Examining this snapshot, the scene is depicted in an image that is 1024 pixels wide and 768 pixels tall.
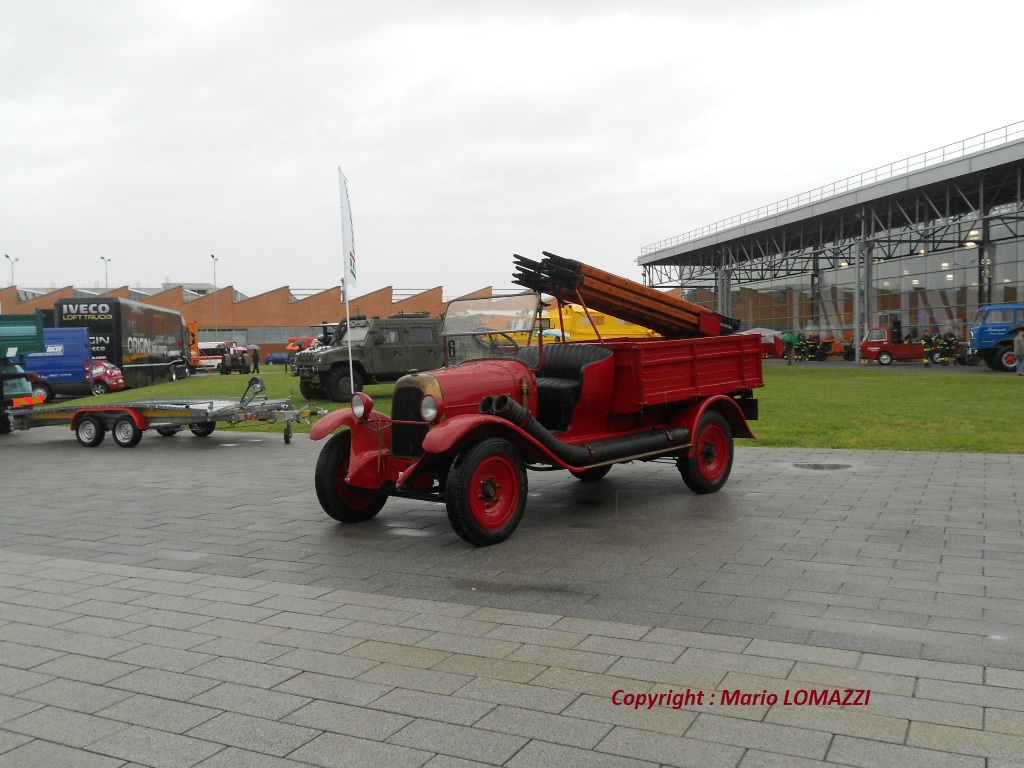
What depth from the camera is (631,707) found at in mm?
3422

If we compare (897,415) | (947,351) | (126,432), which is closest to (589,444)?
(126,432)

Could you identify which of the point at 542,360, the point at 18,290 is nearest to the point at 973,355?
the point at 542,360

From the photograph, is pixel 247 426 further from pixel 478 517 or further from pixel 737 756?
pixel 737 756

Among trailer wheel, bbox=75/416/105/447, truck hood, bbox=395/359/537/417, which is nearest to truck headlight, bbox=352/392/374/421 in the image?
truck hood, bbox=395/359/537/417

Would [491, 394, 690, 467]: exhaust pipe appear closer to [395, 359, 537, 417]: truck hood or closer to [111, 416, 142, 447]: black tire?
[395, 359, 537, 417]: truck hood

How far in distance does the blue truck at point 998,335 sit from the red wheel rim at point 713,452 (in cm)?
2363

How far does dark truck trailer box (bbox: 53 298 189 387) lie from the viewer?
29.5 meters

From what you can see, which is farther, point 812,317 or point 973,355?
point 812,317

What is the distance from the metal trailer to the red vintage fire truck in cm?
596

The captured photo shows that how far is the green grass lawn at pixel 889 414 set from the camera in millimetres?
11539

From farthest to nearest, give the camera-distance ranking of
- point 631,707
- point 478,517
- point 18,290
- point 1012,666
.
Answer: point 18,290, point 478,517, point 1012,666, point 631,707

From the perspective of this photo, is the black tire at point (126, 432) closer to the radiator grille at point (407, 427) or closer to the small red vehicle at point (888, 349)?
the radiator grille at point (407, 427)

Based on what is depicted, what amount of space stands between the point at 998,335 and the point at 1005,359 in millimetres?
970

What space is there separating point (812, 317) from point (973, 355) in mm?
18632
